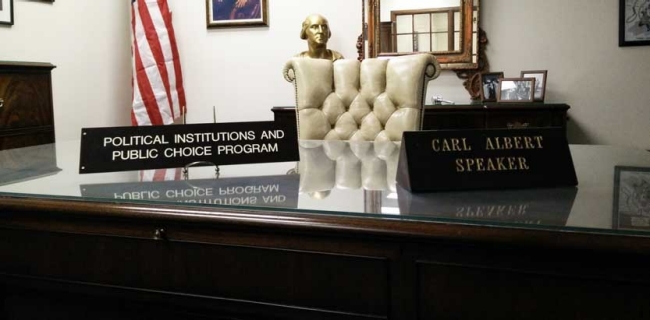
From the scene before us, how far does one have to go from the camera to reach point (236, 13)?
12.9ft

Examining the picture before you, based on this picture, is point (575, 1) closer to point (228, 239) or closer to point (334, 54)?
point (334, 54)

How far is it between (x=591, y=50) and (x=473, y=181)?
2.92 meters

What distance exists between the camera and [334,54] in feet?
11.3

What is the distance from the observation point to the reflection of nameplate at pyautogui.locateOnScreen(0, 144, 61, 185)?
1178 millimetres

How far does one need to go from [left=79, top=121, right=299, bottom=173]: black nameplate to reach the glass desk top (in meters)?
0.04

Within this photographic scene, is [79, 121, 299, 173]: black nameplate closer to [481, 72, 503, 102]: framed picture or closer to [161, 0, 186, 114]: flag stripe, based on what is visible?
[481, 72, 503, 102]: framed picture

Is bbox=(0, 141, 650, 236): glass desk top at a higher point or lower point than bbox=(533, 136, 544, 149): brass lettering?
lower

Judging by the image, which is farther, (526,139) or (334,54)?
(334,54)

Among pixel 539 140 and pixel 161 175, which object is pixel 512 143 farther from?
pixel 161 175

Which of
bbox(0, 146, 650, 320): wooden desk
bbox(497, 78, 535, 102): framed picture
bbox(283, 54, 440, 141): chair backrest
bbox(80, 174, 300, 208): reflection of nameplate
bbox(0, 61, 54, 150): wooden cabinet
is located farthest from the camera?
bbox(497, 78, 535, 102): framed picture

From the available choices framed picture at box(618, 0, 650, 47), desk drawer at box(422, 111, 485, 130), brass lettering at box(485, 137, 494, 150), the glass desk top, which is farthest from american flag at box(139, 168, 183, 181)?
framed picture at box(618, 0, 650, 47)

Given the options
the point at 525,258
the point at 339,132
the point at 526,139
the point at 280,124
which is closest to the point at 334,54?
the point at 339,132

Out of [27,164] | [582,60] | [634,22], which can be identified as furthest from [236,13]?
[27,164]

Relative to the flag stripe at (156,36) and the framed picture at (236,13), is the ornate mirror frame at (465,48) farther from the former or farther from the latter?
the flag stripe at (156,36)
